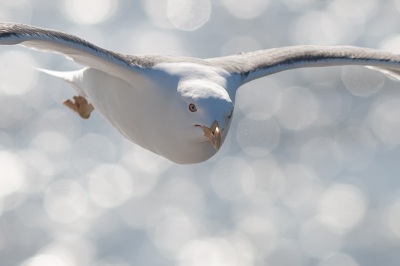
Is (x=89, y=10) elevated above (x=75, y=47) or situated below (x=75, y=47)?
above

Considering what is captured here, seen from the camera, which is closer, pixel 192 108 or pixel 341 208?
pixel 192 108

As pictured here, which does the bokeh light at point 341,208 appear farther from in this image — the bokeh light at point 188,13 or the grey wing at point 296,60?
the grey wing at point 296,60

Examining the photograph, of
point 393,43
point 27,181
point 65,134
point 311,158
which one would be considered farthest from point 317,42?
point 27,181

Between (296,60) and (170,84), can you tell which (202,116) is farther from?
(296,60)

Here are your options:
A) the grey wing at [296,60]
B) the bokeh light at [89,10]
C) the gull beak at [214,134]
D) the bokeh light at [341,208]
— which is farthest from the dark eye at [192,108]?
the bokeh light at [89,10]

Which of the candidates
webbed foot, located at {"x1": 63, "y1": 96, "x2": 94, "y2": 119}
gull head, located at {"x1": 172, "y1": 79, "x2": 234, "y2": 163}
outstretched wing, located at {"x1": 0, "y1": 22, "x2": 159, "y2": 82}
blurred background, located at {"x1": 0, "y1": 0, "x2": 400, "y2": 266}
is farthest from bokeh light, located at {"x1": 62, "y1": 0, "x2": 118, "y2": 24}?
gull head, located at {"x1": 172, "y1": 79, "x2": 234, "y2": 163}

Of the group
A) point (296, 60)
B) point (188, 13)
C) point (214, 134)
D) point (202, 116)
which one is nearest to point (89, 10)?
point (188, 13)
